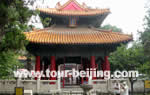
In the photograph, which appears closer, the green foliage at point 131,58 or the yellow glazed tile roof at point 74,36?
the yellow glazed tile roof at point 74,36

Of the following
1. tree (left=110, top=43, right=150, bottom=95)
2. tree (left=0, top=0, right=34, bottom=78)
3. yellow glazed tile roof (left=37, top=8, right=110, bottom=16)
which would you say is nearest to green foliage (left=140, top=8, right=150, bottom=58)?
tree (left=110, top=43, right=150, bottom=95)

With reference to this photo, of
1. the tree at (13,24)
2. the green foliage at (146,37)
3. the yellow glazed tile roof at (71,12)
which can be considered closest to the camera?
the tree at (13,24)

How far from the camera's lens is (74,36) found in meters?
13.7

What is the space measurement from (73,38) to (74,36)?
0.42m

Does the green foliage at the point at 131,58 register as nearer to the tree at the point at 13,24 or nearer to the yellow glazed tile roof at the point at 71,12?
the yellow glazed tile roof at the point at 71,12

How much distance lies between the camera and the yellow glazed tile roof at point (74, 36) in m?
12.5

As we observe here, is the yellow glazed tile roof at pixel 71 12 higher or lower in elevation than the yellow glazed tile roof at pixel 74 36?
higher

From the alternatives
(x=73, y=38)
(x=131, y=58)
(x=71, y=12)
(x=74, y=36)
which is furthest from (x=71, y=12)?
(x=131, y=58)

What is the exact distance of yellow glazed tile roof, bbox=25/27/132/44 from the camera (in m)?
12.5

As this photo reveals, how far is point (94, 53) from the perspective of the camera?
45.0 ft

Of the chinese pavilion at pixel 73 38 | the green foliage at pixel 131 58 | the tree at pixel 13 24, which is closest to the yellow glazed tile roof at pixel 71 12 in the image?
the chinese pavilion at pixel 73 38

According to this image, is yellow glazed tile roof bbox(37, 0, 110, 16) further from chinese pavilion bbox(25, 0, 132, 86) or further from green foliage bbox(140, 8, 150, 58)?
green foliage bbox(140, 8, 150, 58)

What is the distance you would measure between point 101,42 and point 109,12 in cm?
328

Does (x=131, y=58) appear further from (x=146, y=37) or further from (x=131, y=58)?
(x=146, y=37)
